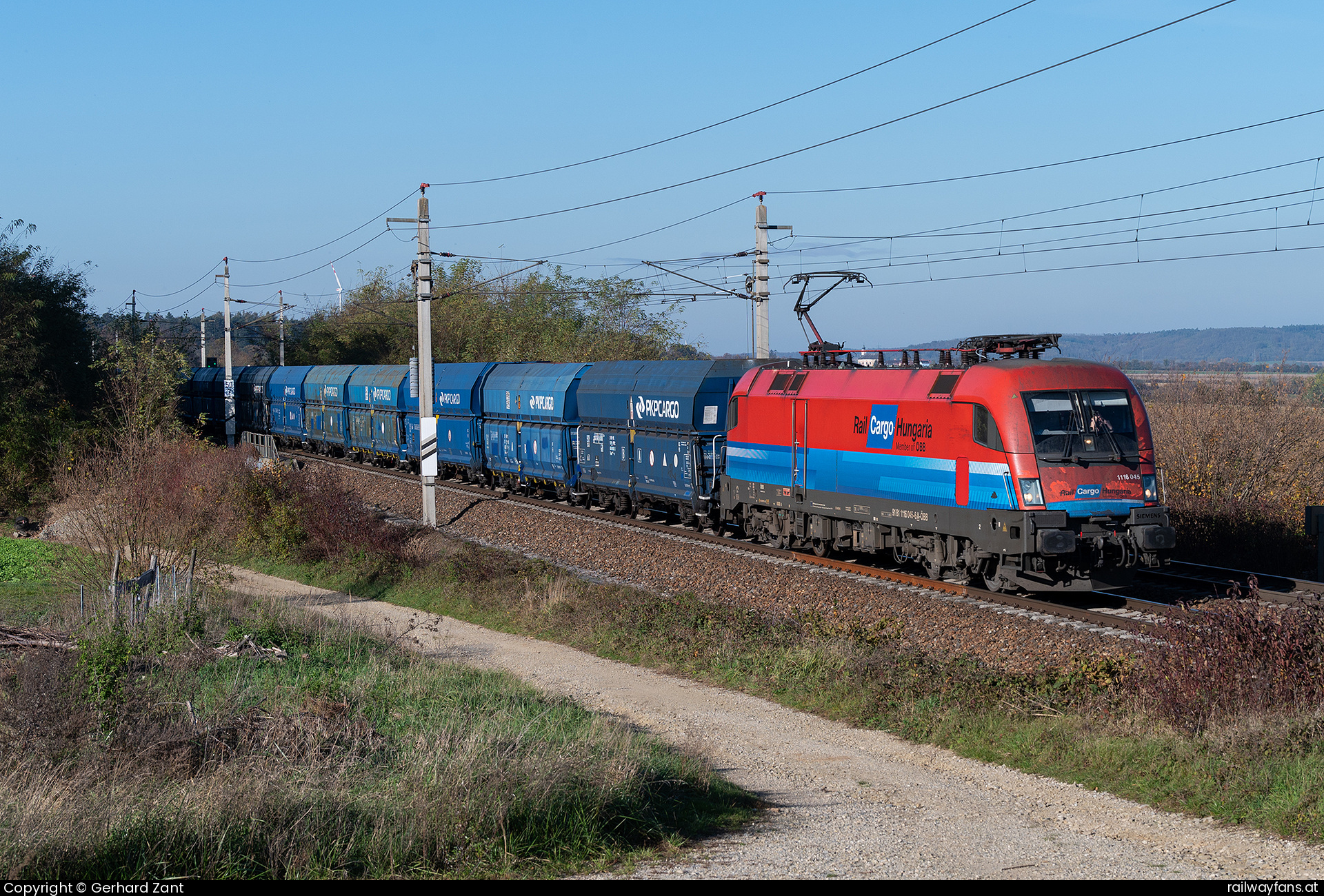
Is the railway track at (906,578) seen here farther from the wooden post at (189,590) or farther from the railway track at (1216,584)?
the wooden post at (189,590)

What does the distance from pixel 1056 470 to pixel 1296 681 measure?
686 centimetres

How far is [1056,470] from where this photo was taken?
16.7m

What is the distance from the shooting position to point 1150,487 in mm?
17172

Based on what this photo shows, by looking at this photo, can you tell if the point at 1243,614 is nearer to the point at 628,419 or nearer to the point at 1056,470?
the point at 1056,470

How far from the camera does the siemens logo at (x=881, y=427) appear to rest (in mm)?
19484

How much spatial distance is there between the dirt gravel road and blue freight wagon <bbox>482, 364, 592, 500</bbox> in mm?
18259

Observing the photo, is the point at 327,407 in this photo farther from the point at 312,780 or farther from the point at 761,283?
the point at 312,780

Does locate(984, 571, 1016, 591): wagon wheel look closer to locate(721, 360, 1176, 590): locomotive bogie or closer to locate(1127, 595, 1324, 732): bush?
locate(721, 360, 1176, 590): locomotive bogie

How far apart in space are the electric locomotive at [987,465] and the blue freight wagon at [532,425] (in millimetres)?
11385

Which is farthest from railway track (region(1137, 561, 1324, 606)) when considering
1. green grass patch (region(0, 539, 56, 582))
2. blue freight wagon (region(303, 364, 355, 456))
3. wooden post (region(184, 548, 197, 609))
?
blue freight wagon (region(303, 364, 355, 456))

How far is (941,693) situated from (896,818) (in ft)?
13.3

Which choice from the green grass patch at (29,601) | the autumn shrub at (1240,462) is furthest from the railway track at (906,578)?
the green grass patch at (29,601)

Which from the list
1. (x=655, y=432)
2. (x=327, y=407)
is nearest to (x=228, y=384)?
(x=327, y=407)

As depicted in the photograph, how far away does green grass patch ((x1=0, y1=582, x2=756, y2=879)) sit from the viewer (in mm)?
7195
